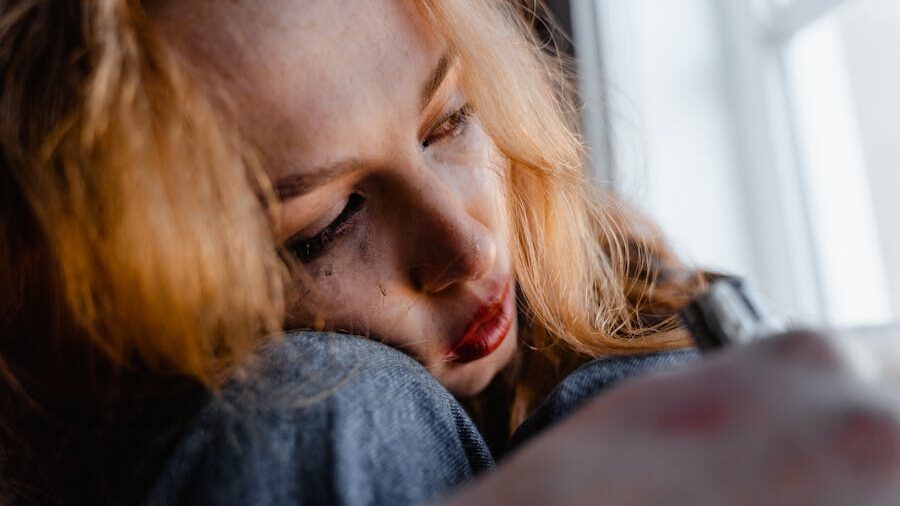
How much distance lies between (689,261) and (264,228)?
1.48 ft

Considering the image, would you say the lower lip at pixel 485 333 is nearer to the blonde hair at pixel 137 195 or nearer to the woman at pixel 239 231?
the woman at pixel 239 231

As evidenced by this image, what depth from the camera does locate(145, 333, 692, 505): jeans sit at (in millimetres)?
315

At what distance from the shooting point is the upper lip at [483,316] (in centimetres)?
56

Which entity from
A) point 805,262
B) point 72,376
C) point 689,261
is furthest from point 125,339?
point 805,262

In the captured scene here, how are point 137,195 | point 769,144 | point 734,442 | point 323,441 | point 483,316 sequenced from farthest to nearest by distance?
point 769,144, point 483,316, point 137,195, point 323,441, point 734,442

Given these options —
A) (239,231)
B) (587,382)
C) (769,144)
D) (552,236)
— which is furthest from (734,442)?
(769,144)

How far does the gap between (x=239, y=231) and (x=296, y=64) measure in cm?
10

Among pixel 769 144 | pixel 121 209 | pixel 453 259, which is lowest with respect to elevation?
pixel 769 144

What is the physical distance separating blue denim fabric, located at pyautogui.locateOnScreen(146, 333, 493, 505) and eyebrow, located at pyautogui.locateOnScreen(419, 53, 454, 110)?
0.19 meters

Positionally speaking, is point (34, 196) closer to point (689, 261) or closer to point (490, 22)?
point (490, 22)

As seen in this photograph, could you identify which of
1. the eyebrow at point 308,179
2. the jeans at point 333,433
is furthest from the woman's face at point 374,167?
the jeans at point 333,433

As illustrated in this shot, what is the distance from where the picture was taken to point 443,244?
521mm

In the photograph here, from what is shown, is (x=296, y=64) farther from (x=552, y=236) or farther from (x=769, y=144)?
(x=769, y=144)

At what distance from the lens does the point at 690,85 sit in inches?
39.4
